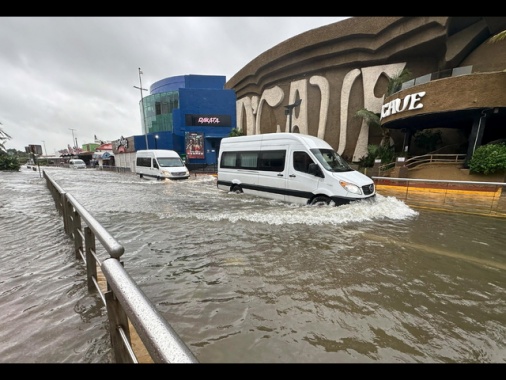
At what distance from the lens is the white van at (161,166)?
16.4 m

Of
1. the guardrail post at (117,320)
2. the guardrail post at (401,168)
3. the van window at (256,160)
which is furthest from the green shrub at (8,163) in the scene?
the guardrail post at (401,168)

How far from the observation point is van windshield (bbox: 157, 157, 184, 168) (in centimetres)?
1696

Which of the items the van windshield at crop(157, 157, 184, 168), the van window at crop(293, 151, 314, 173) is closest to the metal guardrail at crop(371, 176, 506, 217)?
the van window at crop(293, 151, 314, 173)

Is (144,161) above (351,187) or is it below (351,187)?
above

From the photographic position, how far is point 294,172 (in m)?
8.05

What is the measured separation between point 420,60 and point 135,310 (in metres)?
24.7

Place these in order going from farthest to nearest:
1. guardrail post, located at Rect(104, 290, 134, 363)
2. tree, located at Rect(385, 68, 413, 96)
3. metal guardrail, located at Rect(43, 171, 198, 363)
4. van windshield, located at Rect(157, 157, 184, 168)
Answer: tree, located at Rect(385, 68, 413, 96)
van windshield, located at Rect(157, 157, 184, 168)
guardrail post, located at Rect(104, 290, 134, 363)
metal guardrail, located at Rect(43, 171, 198, 363)

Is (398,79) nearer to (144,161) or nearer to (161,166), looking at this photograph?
(161,166)

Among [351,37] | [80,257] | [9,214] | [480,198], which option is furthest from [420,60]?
[9,214]

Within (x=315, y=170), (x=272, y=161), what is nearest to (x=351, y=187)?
(x=315, y=170)

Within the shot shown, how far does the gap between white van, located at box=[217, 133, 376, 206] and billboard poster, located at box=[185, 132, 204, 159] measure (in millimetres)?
19990

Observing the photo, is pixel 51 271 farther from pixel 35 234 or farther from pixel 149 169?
pixel 149 169

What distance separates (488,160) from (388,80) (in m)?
10.5

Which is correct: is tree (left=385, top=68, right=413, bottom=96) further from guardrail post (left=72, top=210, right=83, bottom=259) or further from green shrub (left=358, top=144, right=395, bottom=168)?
guardrail post (left=72, top=210, right=83, bottom=259)
